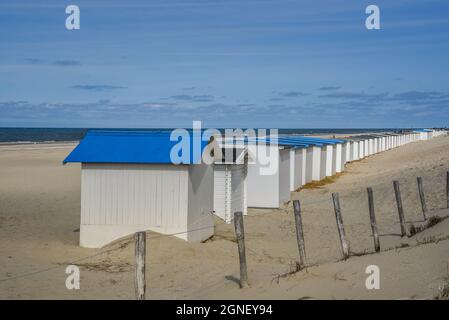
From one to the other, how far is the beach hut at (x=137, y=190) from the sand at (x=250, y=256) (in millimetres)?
403

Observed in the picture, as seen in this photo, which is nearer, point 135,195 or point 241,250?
point 241,250

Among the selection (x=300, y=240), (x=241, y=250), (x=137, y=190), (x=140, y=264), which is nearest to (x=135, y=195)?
(x=137, y=190)

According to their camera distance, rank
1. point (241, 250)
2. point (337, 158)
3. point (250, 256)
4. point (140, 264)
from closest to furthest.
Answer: point (140, 264)
point (241, 250)
point (250, 256)
point (337, 158)

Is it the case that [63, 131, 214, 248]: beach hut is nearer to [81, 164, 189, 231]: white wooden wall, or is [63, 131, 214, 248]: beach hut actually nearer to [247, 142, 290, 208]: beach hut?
[81, 164, 189, 231]: white wooden wall

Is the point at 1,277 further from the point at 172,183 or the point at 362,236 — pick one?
the point at 362,236

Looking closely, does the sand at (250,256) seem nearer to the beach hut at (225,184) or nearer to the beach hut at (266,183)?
the beach hut at (225,184)

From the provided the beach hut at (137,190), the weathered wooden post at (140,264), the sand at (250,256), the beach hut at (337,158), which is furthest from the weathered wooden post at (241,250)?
the beach hut at (337,158)

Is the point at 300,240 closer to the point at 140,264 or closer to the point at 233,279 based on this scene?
the point at 233,279

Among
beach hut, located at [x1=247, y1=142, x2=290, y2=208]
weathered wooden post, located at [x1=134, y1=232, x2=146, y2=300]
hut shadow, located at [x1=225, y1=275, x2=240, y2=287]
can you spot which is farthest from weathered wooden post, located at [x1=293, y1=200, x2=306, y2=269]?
beach hut, located at [x1=247, y1=142, x2=290, y2=208]

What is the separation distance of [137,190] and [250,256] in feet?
10.3

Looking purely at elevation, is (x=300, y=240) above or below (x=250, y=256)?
above

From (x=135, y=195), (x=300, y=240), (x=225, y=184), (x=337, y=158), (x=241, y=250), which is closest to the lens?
(x=241, y=250)

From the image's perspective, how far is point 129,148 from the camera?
603 inches

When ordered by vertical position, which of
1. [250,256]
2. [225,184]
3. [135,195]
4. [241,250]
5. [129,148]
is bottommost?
[250,256]
